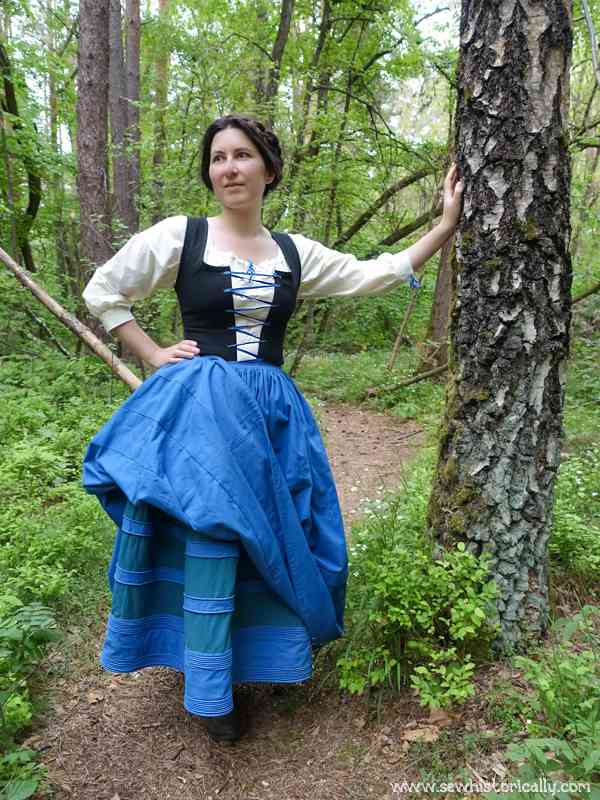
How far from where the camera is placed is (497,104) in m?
1.67

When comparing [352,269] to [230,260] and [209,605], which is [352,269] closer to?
[230,260]

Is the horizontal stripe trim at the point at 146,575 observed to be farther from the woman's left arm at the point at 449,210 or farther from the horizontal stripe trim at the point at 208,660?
the woman's left arm at the point at 449,210

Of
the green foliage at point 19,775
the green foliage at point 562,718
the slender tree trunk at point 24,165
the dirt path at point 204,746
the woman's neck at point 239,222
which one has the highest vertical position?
the slender tree trunk at point 24,165

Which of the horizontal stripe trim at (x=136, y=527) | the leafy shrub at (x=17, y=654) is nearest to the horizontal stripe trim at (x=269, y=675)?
the horizontal stripe trim at (x=136, y=527)

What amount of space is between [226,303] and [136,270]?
325 mm

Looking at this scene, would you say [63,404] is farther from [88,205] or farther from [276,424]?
[276,424]

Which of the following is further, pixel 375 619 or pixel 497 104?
pixel 375 619

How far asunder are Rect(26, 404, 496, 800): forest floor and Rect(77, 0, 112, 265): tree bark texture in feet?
14.5

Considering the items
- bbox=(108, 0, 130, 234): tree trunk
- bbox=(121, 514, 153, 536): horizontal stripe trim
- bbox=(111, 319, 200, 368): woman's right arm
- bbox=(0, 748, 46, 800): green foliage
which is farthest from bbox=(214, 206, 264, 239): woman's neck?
bbox=(108, 0, 130, 234): tree trunk

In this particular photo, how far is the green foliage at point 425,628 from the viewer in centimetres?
170

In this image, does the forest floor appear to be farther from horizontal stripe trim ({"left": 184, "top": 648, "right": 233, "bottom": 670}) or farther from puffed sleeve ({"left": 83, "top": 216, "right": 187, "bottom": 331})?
puffed sleeve ({"left": 83, "top": 216, "right": 187, "bottom": 331})

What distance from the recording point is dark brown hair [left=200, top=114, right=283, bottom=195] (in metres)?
1.91

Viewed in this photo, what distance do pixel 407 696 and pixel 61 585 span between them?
62.0 inches

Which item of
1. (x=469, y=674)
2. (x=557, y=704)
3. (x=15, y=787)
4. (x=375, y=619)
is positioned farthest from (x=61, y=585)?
(x=557, y=704)
